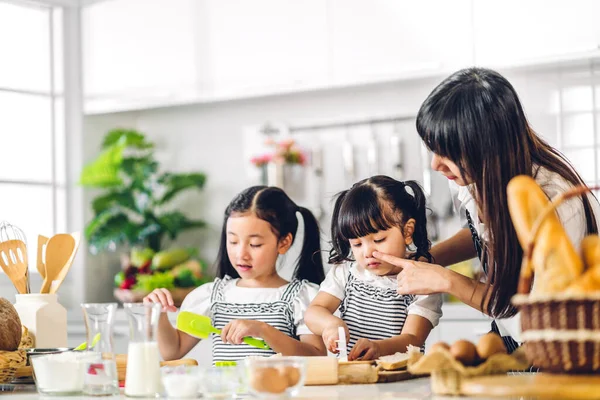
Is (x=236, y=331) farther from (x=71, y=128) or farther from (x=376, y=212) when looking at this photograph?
(x=71, y=128)

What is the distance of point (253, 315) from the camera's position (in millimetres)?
2236

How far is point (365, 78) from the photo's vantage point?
385 cm

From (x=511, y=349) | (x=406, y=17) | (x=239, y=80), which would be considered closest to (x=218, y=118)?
(x=239, y=80)

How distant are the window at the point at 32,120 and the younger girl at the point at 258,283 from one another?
232 centimetres

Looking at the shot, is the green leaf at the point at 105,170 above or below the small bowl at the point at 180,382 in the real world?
above

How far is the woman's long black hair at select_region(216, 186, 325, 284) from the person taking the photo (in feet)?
7.45

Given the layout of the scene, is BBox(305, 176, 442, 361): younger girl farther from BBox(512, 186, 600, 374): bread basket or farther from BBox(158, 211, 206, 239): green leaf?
BBox(158, 211, 206, 239): green leaf

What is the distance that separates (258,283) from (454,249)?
1.65 ft

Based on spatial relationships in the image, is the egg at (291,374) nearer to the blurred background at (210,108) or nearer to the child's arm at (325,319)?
the child's arm at (325,319)

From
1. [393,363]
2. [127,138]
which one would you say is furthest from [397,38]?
[393,363]

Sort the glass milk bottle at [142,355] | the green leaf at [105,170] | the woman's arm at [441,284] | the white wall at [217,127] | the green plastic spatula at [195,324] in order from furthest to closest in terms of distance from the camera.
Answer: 1. the green leaf at [105,170]
2. the white wall at [217,127]
3. the green plastic spatula at [195,324]
4. the woman's arm at [441,284]
5. the glass milk bottle at [142,355]

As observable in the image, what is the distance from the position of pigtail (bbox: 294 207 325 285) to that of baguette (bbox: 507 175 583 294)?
115cm

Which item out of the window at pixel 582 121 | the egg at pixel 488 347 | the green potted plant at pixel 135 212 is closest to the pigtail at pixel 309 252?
the egg at pixel 488 347

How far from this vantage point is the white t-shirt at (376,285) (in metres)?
2.00
